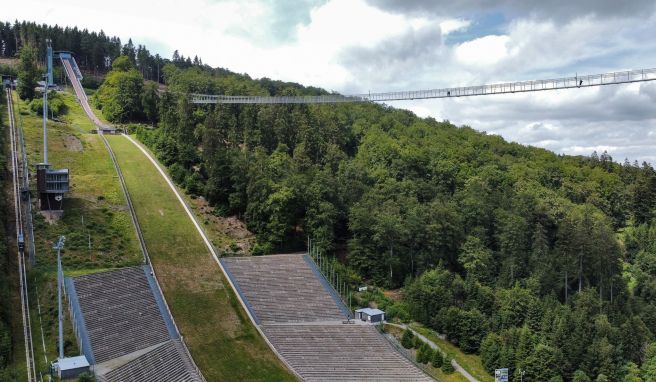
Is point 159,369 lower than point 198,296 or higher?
lower

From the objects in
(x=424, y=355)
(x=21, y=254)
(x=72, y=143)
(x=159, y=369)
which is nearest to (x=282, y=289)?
(x=424, y=355)

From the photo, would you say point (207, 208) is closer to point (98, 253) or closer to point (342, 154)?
point (98, 253)

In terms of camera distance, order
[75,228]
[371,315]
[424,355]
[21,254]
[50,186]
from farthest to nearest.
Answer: [50,186], [75,228], [371,315], [21,254], [424,355]

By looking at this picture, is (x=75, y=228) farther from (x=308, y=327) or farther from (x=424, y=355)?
(x=424, y=355)

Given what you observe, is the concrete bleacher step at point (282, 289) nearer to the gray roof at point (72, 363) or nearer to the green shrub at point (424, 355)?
the green shrub at point (424, 355)

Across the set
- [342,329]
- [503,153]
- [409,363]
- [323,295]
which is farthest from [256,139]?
[503,153]

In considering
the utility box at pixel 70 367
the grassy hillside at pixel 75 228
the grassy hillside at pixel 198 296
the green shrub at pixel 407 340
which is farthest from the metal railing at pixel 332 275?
the utility box at pixel 70 367
